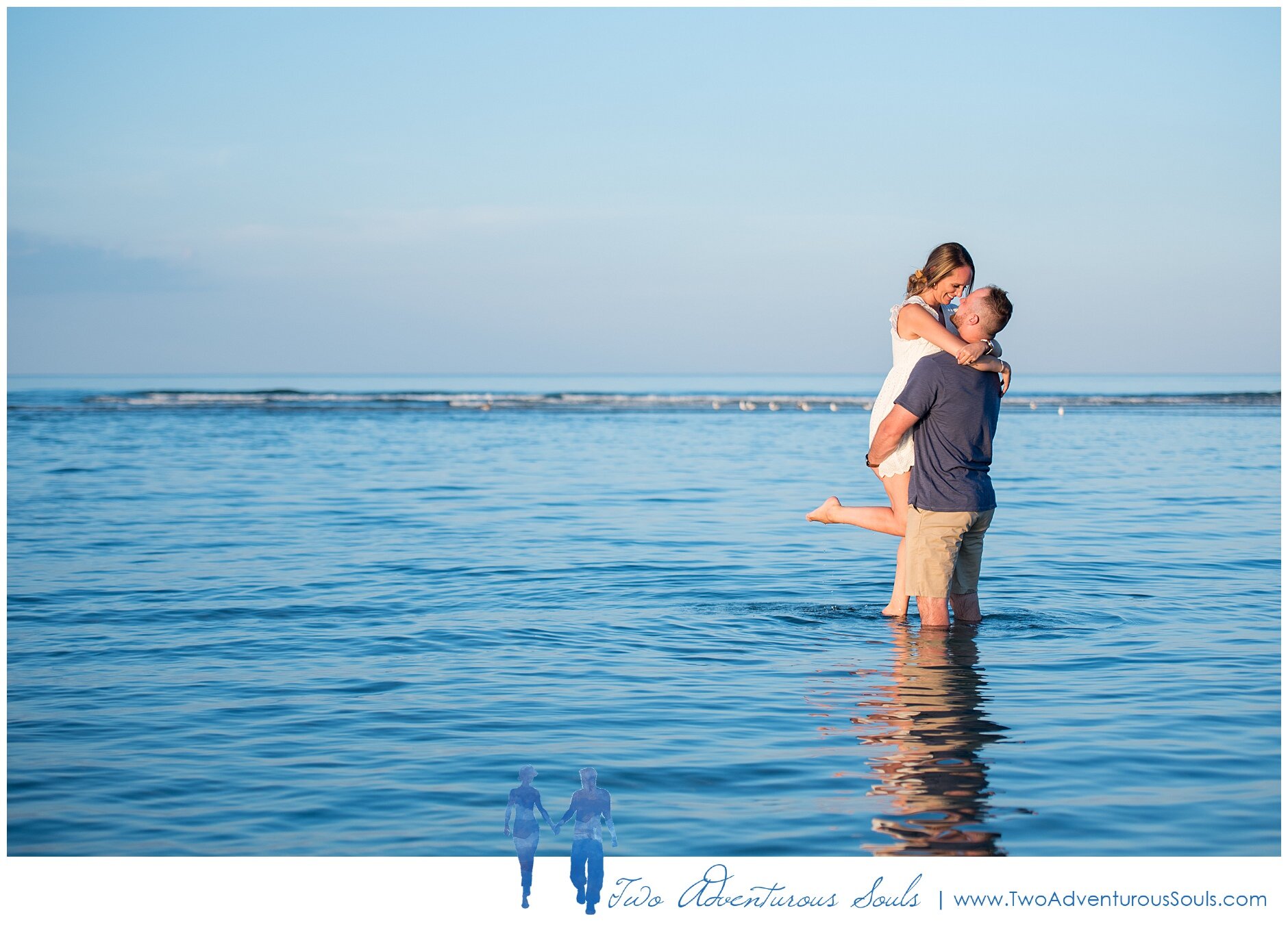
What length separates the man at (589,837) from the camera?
13.6ft

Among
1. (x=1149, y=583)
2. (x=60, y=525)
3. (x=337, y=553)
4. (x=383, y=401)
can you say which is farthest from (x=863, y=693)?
(x=383, y=401)

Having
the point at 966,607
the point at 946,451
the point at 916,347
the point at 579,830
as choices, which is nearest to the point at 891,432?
the point at 946,451

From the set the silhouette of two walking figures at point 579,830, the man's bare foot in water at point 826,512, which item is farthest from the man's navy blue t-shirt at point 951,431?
the silhouette of two walking figures at point 579,830

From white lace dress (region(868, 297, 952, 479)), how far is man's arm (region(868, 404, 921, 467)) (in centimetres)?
7

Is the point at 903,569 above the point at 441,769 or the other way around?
above

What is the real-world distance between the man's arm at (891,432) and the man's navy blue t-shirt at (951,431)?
45mm

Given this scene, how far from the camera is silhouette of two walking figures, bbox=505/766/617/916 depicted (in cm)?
416

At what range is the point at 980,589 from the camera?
31.2 ft

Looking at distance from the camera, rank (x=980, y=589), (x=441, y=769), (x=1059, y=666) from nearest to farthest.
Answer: (x=441, y=769), (x=1059, y=666), (x=980, y=589)

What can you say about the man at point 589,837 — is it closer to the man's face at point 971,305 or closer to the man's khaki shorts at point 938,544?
the man's khaki shorts at point 938,544

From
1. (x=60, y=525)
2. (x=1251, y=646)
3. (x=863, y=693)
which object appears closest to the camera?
(x=863, y=693)

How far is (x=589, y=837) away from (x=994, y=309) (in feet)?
11.8
